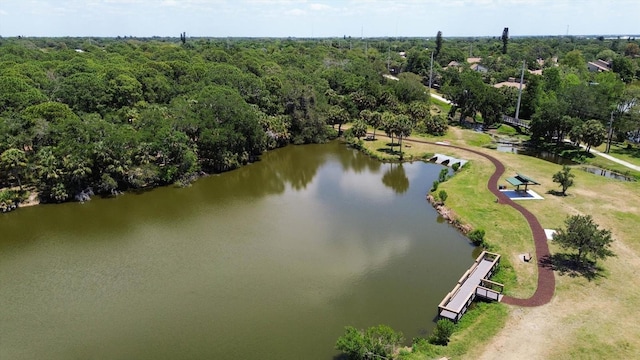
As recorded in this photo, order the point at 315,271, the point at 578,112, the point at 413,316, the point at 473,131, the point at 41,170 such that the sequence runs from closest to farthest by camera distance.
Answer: the point at 413,316 < the point at 315,271 < the point at 41,170 < the point at 578,112 < the point at 473,131

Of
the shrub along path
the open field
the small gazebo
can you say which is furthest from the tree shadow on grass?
the small gazebo

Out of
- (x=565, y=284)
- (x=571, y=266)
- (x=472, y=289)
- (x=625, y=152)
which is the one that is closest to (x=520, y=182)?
(x=571, y=266)

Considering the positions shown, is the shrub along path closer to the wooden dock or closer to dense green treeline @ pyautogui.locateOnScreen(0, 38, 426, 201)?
the wooden dock

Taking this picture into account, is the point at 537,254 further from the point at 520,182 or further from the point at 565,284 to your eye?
the point at 520,182

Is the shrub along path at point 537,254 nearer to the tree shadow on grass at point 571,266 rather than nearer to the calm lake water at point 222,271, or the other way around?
the tree shadow on grass at point 571,266

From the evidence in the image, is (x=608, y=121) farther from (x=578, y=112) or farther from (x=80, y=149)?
(x=80, y=149)

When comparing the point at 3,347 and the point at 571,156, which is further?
the point at 571,156

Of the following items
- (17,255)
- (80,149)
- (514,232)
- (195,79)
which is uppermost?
(195,79)

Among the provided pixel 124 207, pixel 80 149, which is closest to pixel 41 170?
pixel 80 149

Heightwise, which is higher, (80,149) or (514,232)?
(80,149)
